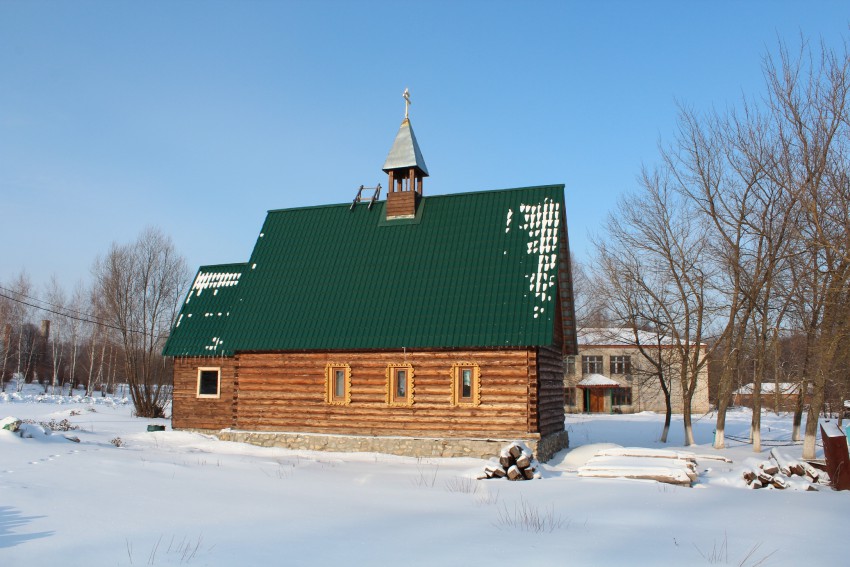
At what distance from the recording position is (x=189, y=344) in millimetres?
24031

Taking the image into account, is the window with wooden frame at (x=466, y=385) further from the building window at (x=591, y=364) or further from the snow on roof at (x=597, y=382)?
the building window at (x=591, y=364)

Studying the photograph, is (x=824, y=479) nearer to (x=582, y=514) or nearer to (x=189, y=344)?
(x=582, y=514)

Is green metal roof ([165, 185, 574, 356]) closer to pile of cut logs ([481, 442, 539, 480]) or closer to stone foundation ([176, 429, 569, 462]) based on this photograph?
stone foundation ([176, 429, 569, 462])

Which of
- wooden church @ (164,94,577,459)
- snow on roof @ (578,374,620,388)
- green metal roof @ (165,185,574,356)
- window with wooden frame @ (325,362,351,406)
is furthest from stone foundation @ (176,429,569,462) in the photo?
snow on roof @ (578,374,620,388)

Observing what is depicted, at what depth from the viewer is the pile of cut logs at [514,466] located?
1470 cm

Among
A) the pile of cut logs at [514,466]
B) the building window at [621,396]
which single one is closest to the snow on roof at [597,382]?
the building window at [621,396]

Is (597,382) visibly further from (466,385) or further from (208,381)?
(208,381)

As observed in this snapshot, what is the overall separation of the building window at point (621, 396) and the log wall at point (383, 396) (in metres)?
34.5

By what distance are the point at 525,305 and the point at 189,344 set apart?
12855 mm

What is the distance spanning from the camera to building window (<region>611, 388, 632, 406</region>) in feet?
172

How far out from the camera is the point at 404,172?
944 inches

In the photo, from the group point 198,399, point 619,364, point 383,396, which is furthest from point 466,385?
point 619,364

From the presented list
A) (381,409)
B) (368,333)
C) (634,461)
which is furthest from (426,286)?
(634,461)

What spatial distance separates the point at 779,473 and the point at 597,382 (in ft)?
121
